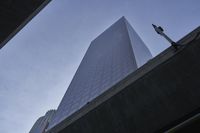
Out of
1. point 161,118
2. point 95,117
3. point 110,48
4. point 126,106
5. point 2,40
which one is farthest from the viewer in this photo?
point 110,48

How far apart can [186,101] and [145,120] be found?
6.40 feet

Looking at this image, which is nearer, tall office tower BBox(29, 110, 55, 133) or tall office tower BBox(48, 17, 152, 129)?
tall office tower BBox(48, 17, 152, 129)

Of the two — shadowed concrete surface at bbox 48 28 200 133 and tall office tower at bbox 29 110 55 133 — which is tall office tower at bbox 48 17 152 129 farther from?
shadowed concrete surface at bbox 48 28 200 133

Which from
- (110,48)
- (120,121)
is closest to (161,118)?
(120,121)

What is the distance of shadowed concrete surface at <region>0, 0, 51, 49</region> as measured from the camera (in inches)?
294

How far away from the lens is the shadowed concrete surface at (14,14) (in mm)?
7473

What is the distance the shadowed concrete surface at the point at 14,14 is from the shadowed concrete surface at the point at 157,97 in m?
5.26

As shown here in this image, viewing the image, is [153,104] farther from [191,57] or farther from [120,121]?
[191,57]

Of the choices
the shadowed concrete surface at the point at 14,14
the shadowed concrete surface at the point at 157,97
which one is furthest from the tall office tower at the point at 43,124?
the shadowed concrete surface at the point at 14,14

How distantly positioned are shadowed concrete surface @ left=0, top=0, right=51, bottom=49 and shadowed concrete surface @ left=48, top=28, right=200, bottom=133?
5257 mm

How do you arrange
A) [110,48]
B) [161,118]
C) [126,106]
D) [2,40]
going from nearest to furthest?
[2,40] → [161,118] → [126,106] → [110,48]

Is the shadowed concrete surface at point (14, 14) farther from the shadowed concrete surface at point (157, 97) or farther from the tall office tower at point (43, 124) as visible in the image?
the tall office tower at point (43, 124)

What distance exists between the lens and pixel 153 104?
8844 millimetres

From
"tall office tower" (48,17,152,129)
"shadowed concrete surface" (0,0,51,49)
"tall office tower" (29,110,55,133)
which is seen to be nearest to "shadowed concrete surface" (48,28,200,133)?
"shadowed concrete surface" (0,0,51,49)
